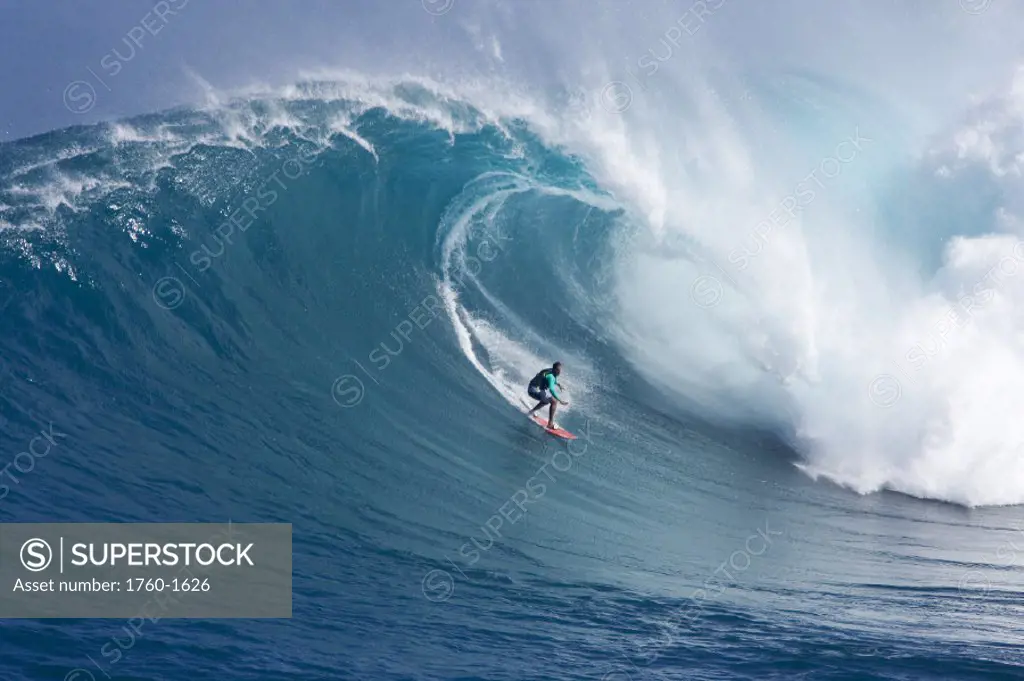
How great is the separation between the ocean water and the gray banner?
0.67ft

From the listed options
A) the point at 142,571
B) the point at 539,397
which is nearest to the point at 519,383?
the point at 539,397

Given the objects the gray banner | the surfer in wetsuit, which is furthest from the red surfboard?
the gray banner

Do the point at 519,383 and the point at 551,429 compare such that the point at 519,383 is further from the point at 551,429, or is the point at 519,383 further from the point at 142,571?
the point at 142,571

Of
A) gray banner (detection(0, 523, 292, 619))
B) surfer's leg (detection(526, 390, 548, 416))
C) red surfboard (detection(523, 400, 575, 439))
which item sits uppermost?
surfer's leg (detection(526, 390, 548, 416))

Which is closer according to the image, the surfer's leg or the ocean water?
the ocean water

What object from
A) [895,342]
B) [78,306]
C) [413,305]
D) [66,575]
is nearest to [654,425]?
[413,305]

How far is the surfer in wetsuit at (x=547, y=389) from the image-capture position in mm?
13070

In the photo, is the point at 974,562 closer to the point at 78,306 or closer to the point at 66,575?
the point at 66,575

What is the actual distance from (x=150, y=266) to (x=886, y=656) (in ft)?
33.0

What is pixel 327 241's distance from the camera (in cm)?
1520

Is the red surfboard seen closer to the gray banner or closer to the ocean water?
the ocean water

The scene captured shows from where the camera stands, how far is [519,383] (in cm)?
1405

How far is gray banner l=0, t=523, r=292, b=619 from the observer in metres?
7.15

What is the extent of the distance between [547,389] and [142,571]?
6.56m
